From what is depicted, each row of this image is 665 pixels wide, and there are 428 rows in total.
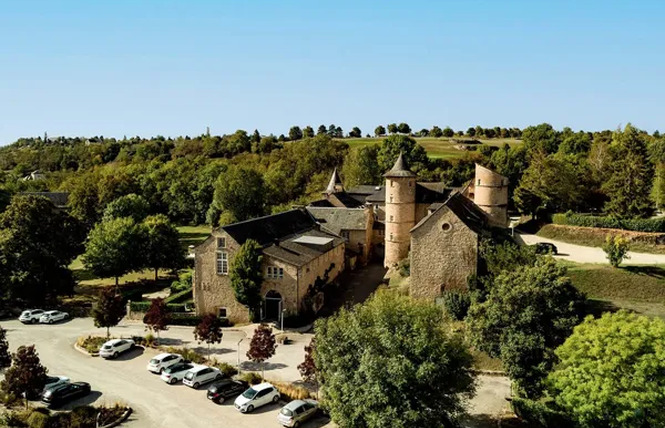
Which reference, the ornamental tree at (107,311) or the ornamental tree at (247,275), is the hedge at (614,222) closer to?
the ornamental tree at (247,275)

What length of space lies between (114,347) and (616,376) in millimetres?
30260

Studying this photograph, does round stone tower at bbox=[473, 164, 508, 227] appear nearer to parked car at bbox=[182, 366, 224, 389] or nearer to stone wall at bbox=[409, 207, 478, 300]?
stone wall at bbox=[409, 207, 478, 300]

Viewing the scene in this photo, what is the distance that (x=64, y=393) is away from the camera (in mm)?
28812

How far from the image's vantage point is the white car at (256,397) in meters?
27.6

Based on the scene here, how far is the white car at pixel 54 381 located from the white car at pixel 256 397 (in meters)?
10.6

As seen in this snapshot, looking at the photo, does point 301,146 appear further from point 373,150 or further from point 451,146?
point 451,146

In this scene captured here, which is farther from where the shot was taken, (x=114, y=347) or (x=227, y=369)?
(x=114, y=347)

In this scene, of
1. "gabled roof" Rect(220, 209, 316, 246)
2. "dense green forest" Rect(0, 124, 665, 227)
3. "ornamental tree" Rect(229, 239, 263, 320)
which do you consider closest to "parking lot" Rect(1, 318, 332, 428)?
"ornamental tree" Rect(229, 239, 263, 320)

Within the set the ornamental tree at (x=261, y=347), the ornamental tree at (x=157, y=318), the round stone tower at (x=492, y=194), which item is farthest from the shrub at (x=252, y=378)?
the round stone tower at (x=492, y=194)

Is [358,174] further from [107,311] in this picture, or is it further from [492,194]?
[107,311]

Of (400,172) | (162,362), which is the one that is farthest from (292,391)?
(400,172)

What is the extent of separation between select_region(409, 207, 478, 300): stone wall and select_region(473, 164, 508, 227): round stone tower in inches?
433

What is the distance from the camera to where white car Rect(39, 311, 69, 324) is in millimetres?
42781

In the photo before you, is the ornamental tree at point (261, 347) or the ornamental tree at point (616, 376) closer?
the ornamental tree at point (616, 376)
